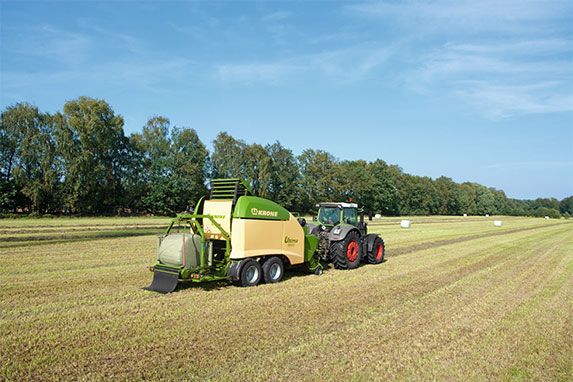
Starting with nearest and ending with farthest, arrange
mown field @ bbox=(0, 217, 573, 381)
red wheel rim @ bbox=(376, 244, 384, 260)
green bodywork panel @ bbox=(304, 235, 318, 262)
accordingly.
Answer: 1. mown field @ bbox=(0, 217, 573, 381)
2. green bodywork panel @ bbox=(304, 235, 318, 262)
3. red wheel rim @ bbox=(376, 244, 384, 260)

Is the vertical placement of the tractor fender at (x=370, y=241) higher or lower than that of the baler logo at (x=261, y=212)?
lower

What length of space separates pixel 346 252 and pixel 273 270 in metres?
3.02

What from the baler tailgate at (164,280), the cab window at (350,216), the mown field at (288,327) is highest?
the cab window at (350,216)

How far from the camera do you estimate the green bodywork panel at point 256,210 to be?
872 centimetres

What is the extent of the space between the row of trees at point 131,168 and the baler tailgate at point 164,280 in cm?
3720

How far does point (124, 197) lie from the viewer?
156 feet

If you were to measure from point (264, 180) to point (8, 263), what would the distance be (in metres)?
48.1

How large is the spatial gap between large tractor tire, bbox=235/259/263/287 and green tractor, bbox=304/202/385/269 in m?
2.58

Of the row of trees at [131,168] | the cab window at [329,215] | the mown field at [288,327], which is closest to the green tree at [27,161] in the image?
the row of trees at [131,168]

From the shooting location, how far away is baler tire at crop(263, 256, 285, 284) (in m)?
9.18

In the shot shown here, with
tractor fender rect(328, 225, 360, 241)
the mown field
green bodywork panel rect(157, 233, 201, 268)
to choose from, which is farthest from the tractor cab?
green bodywork panel rect(157, 233, 201, 268)

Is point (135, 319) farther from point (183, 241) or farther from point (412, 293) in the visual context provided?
point (412, 293)

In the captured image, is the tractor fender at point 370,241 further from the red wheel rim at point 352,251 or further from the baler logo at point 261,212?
the baler logo at point 261,212

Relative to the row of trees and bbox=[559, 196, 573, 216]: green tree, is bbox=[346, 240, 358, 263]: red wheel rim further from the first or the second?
bbox=[559, 196, 573, 216]: green tree
